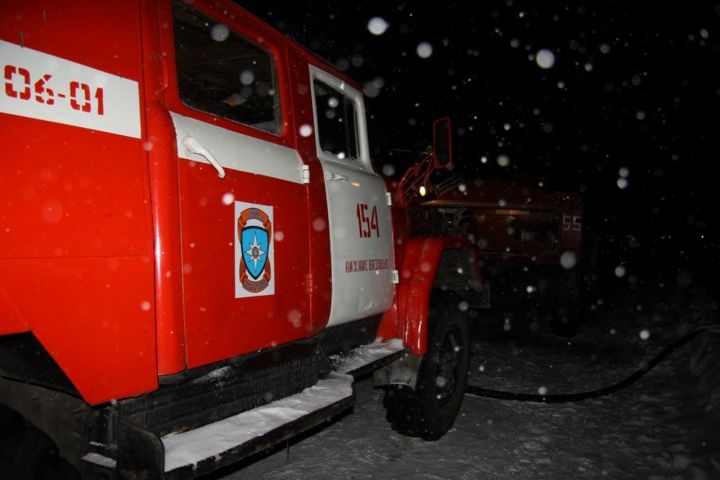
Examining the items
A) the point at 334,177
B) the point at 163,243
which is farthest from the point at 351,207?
the point at 163,243

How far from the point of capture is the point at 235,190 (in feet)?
7.81

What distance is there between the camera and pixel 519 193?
910 cm

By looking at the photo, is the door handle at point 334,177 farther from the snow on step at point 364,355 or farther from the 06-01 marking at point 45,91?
the 06-01 marking at point 45,91

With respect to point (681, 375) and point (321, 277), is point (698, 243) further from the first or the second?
point (321, 277)

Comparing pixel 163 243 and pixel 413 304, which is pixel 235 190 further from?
pixel 413 304

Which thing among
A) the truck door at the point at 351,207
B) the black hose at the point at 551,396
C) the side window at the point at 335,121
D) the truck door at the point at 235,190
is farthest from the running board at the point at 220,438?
the black hose at the point at 551,396

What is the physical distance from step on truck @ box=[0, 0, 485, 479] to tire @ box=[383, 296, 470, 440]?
748 millimetres

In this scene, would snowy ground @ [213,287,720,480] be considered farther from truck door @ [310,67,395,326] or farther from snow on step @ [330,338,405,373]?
truck door @ [310,67,395,326]

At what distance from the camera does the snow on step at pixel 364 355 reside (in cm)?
328

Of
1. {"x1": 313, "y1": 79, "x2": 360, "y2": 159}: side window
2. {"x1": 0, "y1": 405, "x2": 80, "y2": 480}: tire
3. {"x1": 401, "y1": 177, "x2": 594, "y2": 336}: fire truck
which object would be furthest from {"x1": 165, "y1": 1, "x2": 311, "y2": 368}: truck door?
{"x1": 401, "y1": 177, "x2": 594, "y2": 336}: fire truck

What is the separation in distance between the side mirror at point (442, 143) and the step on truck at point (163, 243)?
90 centimetres

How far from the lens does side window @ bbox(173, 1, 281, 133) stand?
2590mm

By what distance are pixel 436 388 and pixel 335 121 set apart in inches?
85.5

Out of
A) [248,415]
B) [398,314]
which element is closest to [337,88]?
[398,314]
